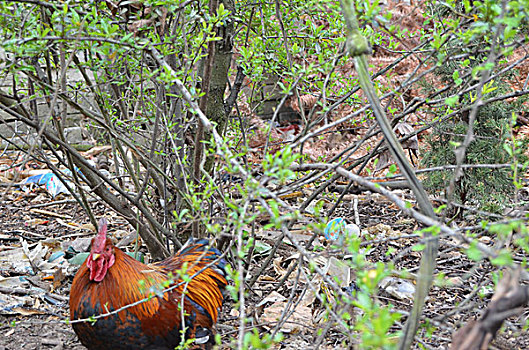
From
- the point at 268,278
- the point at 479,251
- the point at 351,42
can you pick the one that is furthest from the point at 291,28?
the point at 479,251

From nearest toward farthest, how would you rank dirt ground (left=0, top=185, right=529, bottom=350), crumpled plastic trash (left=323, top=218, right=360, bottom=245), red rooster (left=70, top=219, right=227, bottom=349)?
red rooster (left=70, top=219, right=227, bottom=349), dirt ground (left=0, top=185, right=529, bottom=350), crumpled plastic trash (left=323, top=218, right=360, bottom=245)

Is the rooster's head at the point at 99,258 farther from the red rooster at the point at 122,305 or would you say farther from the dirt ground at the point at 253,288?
the dirt ground at the point at 253,288

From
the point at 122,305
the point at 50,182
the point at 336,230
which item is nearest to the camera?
the point at 122,305

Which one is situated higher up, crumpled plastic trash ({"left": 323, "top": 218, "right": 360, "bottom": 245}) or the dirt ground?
crumpled plastic trash ({"left": 323, "top": 218, "right": 360, "bottom": 245})

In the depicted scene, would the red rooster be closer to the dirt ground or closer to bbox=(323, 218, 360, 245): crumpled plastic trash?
the dirt ground

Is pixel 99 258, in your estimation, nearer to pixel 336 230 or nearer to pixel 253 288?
pixel 253 288

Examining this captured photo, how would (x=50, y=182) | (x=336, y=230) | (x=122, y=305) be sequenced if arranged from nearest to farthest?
(x=122, y=305)
(x=336, y=230)
(x=50, y=182)

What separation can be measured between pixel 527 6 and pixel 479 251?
63 centimetres

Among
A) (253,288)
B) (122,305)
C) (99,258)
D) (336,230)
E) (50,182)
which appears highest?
(99,258)

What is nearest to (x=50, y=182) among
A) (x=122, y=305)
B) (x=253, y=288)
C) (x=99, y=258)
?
(x=253, y=288)

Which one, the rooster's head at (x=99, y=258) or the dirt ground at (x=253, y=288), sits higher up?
the rooster's head at (x=99, y=258)

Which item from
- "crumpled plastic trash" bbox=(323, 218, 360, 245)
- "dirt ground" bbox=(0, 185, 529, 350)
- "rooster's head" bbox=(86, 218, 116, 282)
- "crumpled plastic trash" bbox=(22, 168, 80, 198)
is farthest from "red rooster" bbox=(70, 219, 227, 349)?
"crumpled plastic trash" bbox=(22, 168, 80, 198)

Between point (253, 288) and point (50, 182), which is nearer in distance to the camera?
point (253, 288)

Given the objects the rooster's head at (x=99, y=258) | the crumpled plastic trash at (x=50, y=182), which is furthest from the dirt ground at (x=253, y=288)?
the rooster's head at (x=99, y=258)
